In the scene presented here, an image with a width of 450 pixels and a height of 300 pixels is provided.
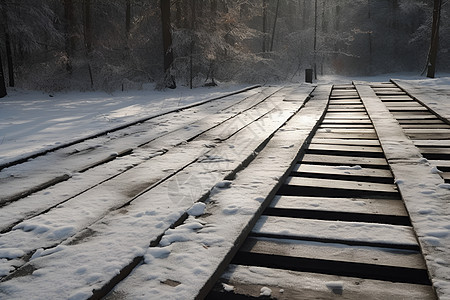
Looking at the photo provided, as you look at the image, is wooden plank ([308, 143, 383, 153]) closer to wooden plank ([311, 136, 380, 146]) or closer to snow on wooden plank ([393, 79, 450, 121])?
wooden plank ([311, 136, 380, 146])

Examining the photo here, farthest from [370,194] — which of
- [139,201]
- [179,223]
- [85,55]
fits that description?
[85,55]

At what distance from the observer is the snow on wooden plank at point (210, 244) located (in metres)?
1.34

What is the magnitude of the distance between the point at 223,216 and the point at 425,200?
3.70 ft

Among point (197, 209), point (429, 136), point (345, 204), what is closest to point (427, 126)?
point (429, 136)

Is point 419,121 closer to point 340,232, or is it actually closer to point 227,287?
point 340,232

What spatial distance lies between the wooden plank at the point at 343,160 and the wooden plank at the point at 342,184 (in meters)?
0.45

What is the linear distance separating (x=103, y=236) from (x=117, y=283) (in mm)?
378

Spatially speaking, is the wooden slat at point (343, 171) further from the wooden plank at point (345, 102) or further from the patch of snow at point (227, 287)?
the wooden plank at point (345, 102)

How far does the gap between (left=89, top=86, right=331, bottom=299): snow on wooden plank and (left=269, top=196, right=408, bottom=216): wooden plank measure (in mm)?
111

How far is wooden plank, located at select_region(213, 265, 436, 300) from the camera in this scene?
1334mm

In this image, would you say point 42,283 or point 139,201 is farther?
point 139,201

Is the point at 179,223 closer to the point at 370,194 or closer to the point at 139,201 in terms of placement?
the point at 139,201

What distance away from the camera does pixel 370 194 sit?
7.62 ft

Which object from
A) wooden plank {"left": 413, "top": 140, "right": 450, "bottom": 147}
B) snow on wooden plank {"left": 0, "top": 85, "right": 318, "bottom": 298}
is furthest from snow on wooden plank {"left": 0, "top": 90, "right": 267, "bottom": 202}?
wooden plank {"left": 413, "top": 140, "right": 450, "bottom": 147}
